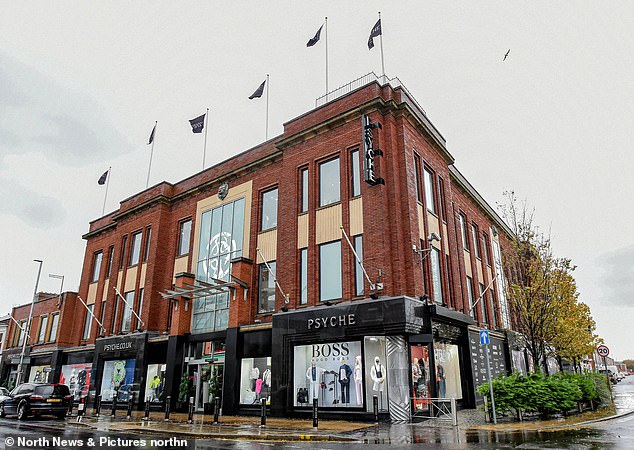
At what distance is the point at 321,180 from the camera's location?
22547 millimetres

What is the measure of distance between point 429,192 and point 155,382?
1912 cm

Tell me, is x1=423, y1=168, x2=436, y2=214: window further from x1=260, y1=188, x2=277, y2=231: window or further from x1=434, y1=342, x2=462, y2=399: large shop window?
x1=260, y1=188, x2=277, y2=231: window

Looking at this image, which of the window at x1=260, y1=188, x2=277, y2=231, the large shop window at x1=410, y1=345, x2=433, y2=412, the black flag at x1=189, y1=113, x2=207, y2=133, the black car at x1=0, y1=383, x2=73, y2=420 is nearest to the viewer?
the large shop window at x1=410, y1=345, x2=433, y2=412

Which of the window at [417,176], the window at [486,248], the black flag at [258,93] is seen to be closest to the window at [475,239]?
the window at [486,248]

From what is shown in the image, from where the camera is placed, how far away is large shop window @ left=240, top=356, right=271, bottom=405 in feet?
69.3

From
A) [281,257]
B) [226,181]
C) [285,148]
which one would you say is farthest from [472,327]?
[226,181]

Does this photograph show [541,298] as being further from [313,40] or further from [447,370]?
[313,40]

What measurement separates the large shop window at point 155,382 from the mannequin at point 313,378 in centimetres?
1080

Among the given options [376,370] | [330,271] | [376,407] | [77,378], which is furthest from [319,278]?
[77,378]

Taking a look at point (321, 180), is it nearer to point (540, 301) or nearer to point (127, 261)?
point (540, 301)

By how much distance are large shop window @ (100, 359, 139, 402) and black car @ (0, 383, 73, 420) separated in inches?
201

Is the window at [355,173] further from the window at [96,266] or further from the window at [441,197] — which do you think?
the window at [96,266]

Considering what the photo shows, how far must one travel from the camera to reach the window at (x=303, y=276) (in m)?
21.1

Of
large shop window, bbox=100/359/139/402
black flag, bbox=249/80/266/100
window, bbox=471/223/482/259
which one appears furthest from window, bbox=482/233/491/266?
large shop window, bbox=100/359/139/402
